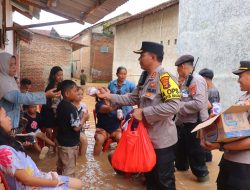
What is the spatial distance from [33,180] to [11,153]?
0.31 m

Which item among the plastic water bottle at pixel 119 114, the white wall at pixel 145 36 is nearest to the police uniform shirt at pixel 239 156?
the plastic water bottle at pixel 119 114

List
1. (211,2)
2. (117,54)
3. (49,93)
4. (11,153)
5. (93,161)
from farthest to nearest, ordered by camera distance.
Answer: (117,54) < (211,2) < (93,161) < (49,93) < (11,153)

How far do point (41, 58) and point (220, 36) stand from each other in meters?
11.4

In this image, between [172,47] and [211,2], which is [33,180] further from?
[172,47]

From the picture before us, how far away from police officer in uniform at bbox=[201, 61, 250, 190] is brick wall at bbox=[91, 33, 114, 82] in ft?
99.2

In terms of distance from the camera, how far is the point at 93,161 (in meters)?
5.64

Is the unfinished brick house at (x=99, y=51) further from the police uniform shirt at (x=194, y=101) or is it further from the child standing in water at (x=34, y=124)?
the police uniform shirt at (x=194, y=101)

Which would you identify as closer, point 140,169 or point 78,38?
point 140,169

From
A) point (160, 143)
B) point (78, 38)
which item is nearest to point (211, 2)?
point (160, 143)

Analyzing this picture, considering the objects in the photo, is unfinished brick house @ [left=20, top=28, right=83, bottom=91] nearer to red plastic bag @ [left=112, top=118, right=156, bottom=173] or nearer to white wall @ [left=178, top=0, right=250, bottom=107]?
white wall @ [left=178, top=0, right=250, bottom=107]

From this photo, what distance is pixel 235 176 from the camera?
8.31 ft

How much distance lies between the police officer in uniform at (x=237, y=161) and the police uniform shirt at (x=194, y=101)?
5.14 feet

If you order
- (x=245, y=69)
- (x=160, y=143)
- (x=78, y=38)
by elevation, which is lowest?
(x=160, y=143)

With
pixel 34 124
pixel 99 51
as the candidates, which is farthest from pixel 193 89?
pixel 99 51
